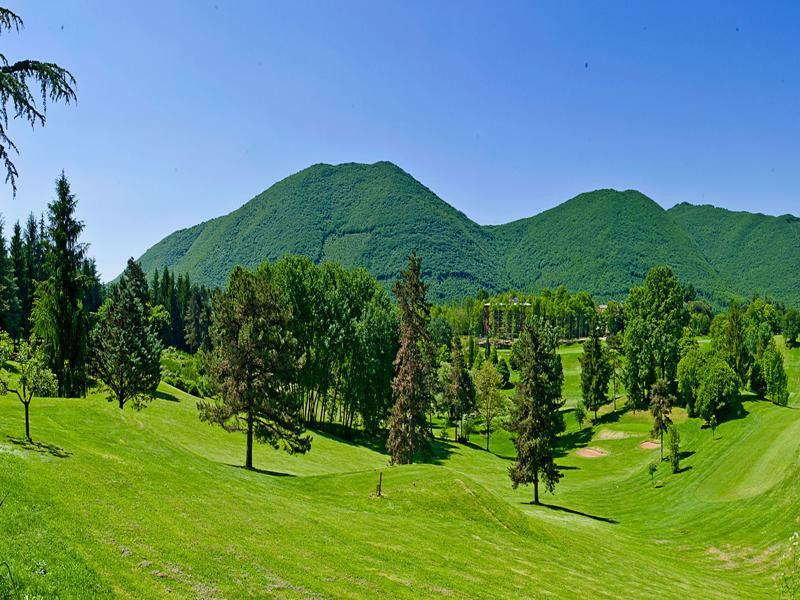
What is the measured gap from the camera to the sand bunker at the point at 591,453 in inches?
3088

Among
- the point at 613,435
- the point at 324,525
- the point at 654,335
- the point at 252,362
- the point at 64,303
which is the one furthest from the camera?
the point at 654,335

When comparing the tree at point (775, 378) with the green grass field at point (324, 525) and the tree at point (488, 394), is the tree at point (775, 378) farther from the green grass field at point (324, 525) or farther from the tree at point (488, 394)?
the tree at point (488, 394)

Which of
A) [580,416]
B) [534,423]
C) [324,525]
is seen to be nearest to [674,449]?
[534,423]

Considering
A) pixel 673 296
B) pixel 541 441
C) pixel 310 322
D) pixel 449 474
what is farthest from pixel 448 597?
pixel 673 296

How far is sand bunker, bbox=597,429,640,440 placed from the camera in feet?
270

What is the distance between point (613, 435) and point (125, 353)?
227 feet

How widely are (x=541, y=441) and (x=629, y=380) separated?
156ft

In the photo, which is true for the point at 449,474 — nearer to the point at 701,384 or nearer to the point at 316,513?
the point at 316,513

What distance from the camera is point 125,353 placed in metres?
48.8

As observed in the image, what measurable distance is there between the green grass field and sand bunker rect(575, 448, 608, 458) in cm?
2123

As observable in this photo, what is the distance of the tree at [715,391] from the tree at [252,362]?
59368mm

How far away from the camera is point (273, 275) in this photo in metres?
67.5

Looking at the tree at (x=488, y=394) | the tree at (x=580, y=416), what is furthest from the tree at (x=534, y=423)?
the tree at (x=580, y=416)

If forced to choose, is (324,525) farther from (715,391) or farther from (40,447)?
(715,391)
